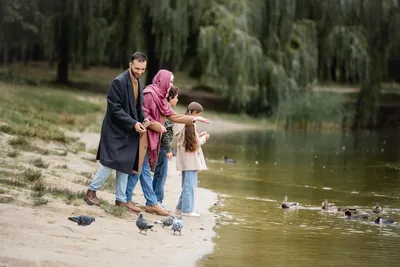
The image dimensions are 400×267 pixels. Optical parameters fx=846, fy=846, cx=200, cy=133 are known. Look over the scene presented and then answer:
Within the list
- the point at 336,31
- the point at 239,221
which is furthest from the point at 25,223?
the point at 336,31

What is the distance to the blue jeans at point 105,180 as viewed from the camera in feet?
31.1

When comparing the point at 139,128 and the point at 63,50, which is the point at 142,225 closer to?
the point at 139,128

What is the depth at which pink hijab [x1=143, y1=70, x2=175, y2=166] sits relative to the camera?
33.0 feet

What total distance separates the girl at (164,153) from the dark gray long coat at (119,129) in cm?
83

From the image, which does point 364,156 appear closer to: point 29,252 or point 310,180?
point 310,180

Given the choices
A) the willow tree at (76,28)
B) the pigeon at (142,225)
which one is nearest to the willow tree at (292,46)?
the willow tree at (76,28)

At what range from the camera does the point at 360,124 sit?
36.3 meters

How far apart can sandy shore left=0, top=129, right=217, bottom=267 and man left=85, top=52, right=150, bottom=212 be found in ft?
1.48

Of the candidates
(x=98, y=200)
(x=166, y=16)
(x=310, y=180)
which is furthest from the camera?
(x=166, y=16)

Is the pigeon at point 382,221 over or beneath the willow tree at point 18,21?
beneath

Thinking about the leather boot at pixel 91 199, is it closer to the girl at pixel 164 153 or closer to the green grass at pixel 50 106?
the girl at pixel 164 153

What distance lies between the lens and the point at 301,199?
44.7 feet

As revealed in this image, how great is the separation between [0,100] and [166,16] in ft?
28.3

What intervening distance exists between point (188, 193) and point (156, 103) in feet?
4.15
